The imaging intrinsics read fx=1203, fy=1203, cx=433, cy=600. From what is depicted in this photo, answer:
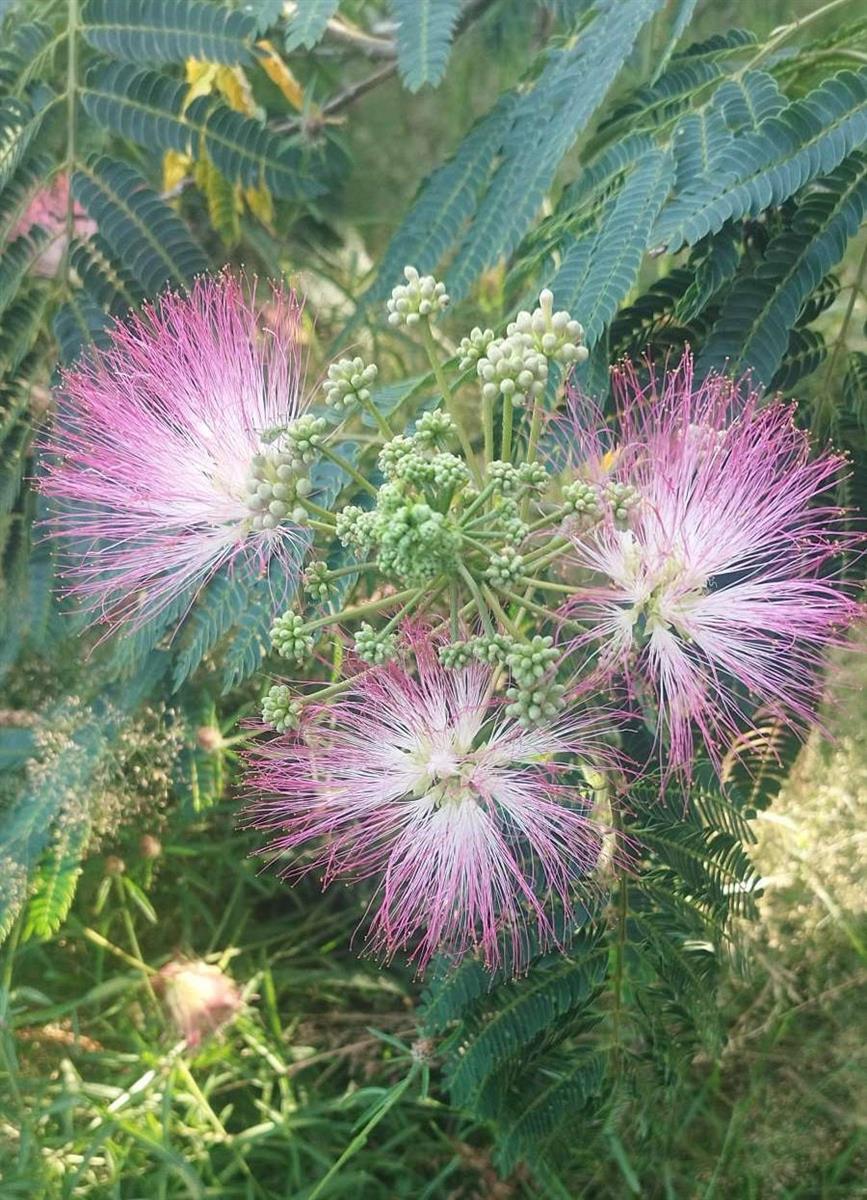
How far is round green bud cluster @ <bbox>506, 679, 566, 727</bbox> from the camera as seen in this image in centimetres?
125

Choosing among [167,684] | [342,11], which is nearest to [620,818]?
[167,684]

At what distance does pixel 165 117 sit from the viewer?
84.0 inches

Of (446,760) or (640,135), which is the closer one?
(446,760)

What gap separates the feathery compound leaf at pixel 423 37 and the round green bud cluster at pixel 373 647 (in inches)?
38.3

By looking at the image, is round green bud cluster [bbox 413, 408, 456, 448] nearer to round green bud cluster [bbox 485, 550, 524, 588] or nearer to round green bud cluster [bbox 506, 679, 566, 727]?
round green bud cluster [bbox 485, 550, 524, 588]

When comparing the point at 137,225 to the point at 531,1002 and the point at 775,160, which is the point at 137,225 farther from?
the point at 531,1002

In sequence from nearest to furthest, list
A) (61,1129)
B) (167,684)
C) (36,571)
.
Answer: (36,571)
(167,684)
(61,1129)

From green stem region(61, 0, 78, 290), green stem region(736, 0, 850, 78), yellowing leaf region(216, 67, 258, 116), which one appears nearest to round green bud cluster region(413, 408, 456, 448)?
green stem region(736, 0, 850, 78)

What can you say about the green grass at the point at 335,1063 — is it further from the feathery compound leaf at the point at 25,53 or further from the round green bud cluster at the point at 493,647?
the feathery compound leaf at the point at 25,53

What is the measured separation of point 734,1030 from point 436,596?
162 cm

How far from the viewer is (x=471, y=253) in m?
1.86

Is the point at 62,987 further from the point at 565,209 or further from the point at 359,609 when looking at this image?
the point at 565,209

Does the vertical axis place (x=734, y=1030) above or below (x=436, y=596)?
below

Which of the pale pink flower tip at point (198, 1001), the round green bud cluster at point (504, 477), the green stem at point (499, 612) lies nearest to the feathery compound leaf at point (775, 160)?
the round green bud cluster at point (504, 477)
